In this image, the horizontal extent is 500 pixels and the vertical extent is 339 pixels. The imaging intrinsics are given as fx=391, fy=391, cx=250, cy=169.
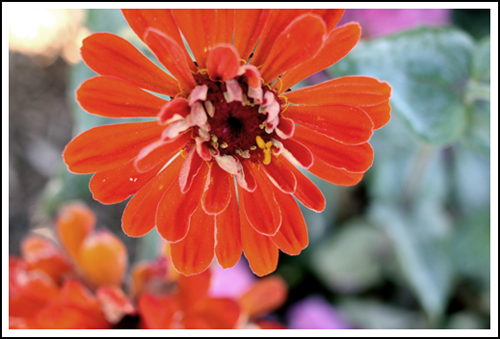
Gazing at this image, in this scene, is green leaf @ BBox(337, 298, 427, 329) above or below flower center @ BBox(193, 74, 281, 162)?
below

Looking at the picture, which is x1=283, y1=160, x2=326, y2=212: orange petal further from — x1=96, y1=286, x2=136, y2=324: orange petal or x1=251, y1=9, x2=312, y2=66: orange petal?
x1=96, y1=286, x2=136, y2=324: orange petal

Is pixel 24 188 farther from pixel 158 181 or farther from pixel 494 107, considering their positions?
pixel 494 107

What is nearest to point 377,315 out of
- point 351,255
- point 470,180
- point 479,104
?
point 351,255

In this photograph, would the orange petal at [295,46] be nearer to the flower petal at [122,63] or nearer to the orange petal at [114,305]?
the flower petal at [122,63]

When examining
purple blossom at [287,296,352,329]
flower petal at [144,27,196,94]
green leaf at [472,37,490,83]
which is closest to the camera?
flower petal at [144,27,196,94]

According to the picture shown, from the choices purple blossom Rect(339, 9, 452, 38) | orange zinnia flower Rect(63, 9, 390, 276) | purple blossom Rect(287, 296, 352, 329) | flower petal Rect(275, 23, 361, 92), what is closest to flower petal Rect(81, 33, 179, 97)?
orange zinnia flower Rect(63, 9, 390, 276)

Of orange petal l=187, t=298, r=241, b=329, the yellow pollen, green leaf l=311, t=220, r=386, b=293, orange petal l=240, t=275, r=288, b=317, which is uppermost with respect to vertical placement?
the yellow pollen

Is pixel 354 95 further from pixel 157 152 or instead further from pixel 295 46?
pixel 157 152
